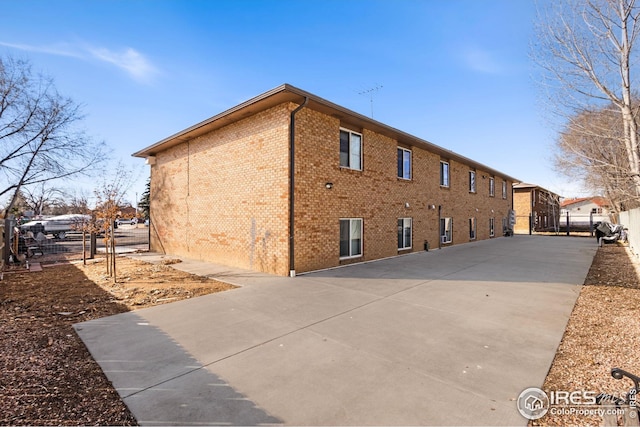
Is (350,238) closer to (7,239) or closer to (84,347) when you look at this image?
(84,347)

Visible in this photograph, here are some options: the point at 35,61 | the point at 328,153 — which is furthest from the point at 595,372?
the point at 35,61

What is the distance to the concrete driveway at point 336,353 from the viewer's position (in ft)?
8.63

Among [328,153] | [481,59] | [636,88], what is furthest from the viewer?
[328,153]

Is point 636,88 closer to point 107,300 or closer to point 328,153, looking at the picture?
point 328,153

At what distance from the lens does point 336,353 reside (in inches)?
148

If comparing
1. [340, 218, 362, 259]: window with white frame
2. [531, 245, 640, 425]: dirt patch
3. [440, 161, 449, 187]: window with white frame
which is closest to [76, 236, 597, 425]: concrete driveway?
[531, 245, 640, 425]: dirt patch

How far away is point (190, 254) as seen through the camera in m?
13.0

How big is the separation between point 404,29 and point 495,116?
5.76 metres

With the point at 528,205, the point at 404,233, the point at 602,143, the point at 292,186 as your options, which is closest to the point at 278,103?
the point at 292,186

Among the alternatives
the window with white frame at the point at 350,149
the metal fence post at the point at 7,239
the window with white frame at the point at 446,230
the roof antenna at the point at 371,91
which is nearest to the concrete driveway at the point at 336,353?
the window with white frame at the point at 350,149

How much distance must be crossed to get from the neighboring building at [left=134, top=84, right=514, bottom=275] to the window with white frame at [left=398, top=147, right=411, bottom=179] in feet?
0.16

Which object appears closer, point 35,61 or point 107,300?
point 107,300

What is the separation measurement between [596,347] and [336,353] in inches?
142

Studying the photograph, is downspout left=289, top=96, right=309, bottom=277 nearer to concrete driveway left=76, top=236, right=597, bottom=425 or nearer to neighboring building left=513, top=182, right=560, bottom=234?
concrete driveway left=76, top=236, right=597, bottom=425
